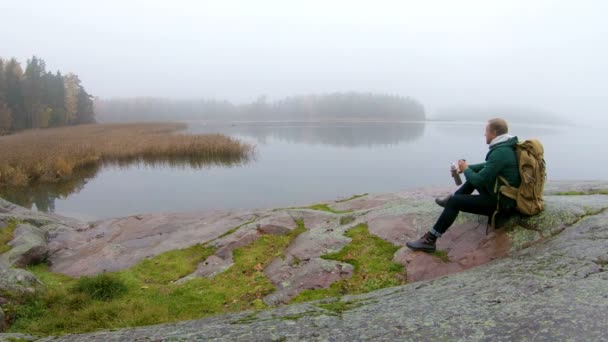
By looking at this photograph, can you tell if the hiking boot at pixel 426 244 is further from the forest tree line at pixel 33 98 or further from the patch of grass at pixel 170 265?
the forest tree line at pixel 33 98

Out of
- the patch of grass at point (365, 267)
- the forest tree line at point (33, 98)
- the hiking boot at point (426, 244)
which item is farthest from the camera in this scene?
the forest tree line at point (33, 98)

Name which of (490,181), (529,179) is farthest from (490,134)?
(529,179)

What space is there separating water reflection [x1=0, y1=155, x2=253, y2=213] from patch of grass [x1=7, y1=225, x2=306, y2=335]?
1468 cm

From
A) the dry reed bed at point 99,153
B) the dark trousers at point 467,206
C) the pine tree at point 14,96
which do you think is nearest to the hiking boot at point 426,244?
the dark trousers at point 467,206

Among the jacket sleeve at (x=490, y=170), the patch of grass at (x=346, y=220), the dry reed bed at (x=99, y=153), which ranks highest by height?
the jacket sleeve at (x=490, y=170)

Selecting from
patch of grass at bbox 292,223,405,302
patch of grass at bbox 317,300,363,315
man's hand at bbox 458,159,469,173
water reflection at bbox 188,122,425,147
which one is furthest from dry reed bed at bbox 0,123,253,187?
man's hand at bbox 458,159,469,173

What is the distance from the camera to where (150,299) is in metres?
6.50

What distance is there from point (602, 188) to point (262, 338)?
398 inches

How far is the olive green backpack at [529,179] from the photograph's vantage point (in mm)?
5761

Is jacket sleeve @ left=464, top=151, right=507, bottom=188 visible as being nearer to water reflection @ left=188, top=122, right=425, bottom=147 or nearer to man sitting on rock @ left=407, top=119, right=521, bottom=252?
man sitting on rock @ left=407, top=119, right=521, bottom=252

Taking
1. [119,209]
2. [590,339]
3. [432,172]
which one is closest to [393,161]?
[432,172]

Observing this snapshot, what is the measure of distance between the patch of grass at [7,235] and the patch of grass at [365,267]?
8.31 meters

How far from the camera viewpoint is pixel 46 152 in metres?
27.0

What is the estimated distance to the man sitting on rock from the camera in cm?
588
